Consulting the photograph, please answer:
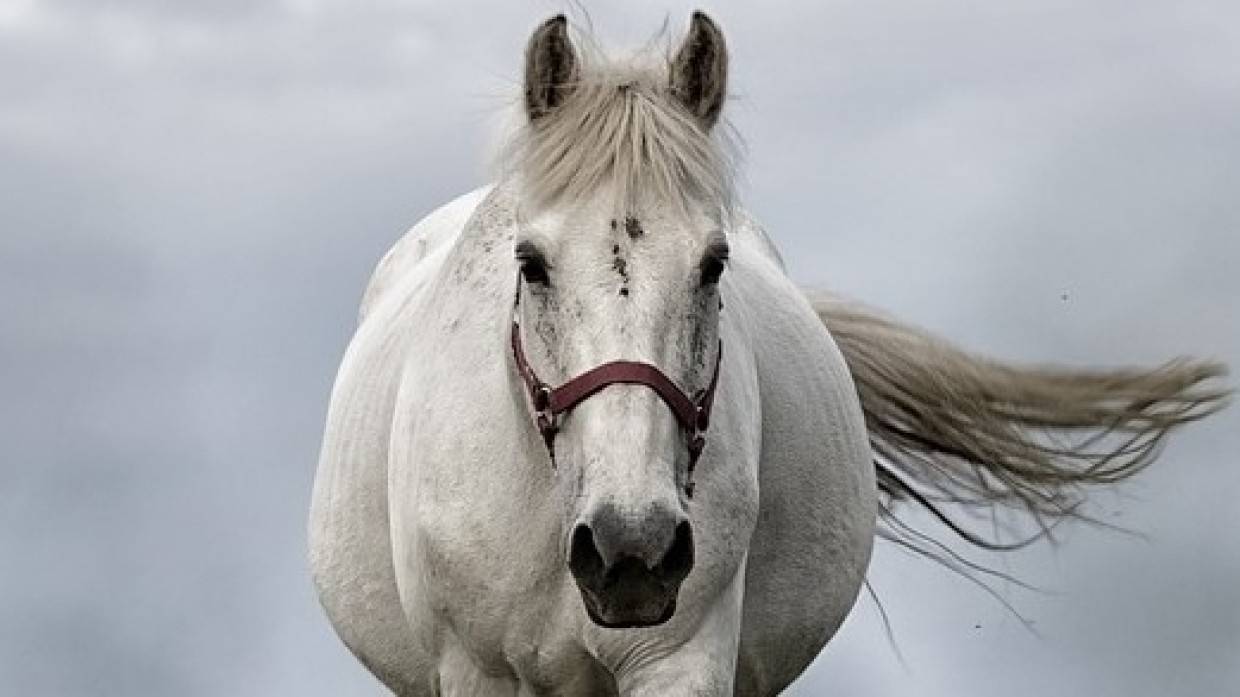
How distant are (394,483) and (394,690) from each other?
1030mm

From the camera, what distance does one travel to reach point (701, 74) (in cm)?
777

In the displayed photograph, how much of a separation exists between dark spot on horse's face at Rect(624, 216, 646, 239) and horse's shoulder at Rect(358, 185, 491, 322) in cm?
253

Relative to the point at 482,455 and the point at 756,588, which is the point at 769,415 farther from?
the point at 482,455

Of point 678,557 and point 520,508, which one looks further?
point 520,508

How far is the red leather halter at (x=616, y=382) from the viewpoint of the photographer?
725cm

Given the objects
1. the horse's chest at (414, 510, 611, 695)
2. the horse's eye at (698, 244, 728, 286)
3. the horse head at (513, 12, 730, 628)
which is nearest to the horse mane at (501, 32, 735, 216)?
the horse head at (513, 12, 730, 628)

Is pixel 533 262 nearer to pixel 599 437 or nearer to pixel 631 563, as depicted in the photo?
pixel 599 437

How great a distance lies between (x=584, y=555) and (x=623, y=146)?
94 centimetres

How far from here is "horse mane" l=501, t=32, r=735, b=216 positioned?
7496mm

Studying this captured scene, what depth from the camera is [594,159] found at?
7.53 meters

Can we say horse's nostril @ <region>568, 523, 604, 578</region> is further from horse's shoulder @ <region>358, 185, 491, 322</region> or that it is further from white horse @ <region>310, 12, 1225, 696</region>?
horse's shoulder @ <region>358, 185, 491, 322</region>

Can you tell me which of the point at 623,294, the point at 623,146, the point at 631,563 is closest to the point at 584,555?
the point at 631,563

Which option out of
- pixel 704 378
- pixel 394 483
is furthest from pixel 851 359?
pixel 704 378

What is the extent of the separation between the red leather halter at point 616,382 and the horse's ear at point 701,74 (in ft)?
1.75
